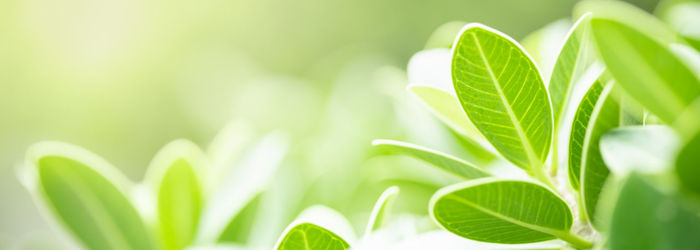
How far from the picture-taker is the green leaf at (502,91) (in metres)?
0.35

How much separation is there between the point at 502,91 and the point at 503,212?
2.9 inches

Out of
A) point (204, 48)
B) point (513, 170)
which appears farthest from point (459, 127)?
point (204, 48)

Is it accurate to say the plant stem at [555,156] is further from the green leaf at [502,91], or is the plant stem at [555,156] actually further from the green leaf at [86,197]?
the green leaf at [86,197]

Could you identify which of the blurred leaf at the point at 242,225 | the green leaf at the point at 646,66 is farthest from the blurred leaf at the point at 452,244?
the blurred leaf at the point at 242,225

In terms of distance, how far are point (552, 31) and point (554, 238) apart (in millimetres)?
374

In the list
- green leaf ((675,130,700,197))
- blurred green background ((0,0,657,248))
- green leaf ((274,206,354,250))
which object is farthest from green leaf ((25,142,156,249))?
blurred green background ((0,0,657,248))

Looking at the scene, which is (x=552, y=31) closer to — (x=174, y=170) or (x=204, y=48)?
(x=174, y=170)

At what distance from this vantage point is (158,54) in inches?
121

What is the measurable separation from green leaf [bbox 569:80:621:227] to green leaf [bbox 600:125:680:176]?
3 centimetres

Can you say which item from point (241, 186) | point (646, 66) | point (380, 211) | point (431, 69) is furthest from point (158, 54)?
point (646, 66)

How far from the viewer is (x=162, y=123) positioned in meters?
2.28

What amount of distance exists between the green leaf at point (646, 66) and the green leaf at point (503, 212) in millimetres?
79

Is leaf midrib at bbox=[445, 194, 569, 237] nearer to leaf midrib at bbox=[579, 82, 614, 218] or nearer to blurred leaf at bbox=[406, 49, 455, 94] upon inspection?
leaf midrib at bbox=[579, 82, 614, 218]

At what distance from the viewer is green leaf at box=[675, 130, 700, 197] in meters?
0.26
